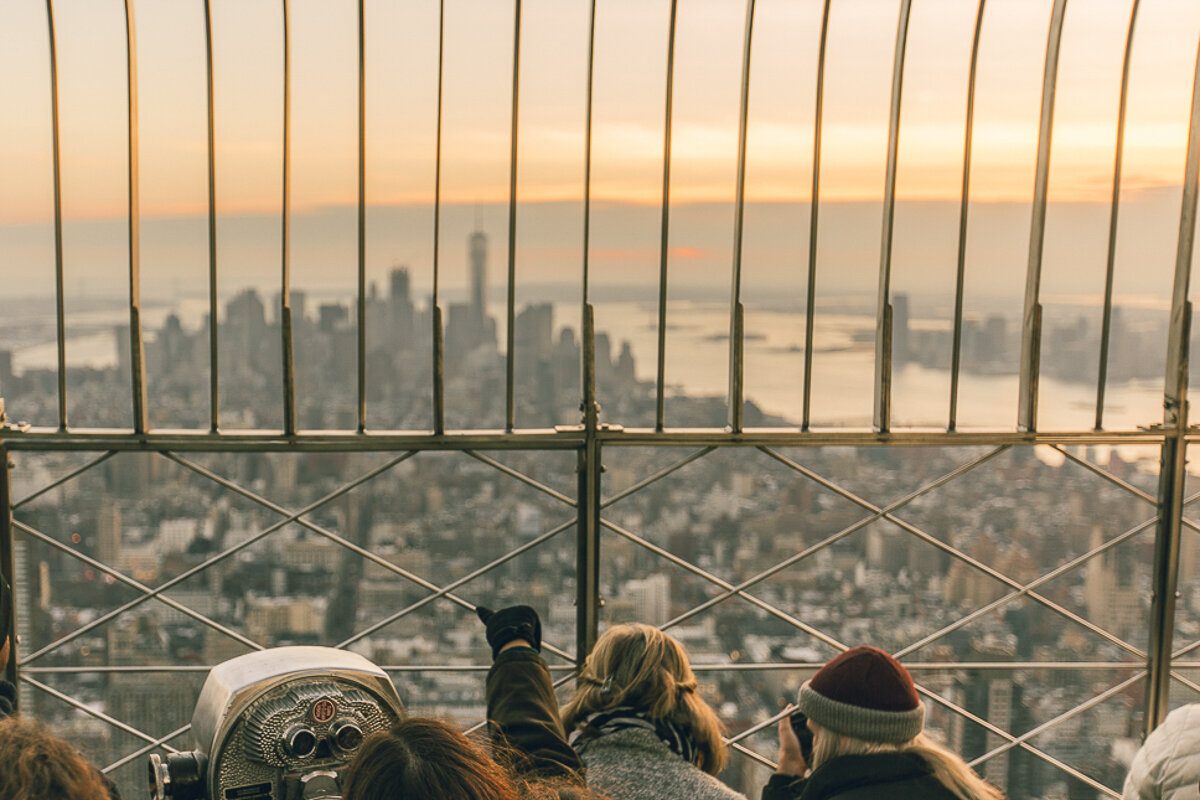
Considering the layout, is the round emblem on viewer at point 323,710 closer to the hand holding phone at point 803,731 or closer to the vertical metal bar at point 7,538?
the hand holding phone at point 803,731

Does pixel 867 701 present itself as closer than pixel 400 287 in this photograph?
Yes

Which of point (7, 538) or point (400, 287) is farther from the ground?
point (400, 287)

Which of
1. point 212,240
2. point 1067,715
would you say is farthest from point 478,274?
point 1067,715

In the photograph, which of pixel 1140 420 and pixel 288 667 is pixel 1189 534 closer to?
pixel 1140 420

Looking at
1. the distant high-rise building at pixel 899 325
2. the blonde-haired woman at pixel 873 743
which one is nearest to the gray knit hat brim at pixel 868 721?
the blonde-haired woman at pixel 873 743

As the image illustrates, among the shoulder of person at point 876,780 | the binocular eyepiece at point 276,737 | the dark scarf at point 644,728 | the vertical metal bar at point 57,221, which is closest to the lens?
the binocular eyepiece at point 276,737

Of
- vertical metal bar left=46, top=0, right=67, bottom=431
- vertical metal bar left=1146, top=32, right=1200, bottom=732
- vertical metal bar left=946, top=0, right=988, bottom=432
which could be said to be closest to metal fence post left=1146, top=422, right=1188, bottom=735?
vertical metal bar left=1146, top=32, right=1200, bottom=732

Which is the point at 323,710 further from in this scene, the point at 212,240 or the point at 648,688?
the point at 212,240
